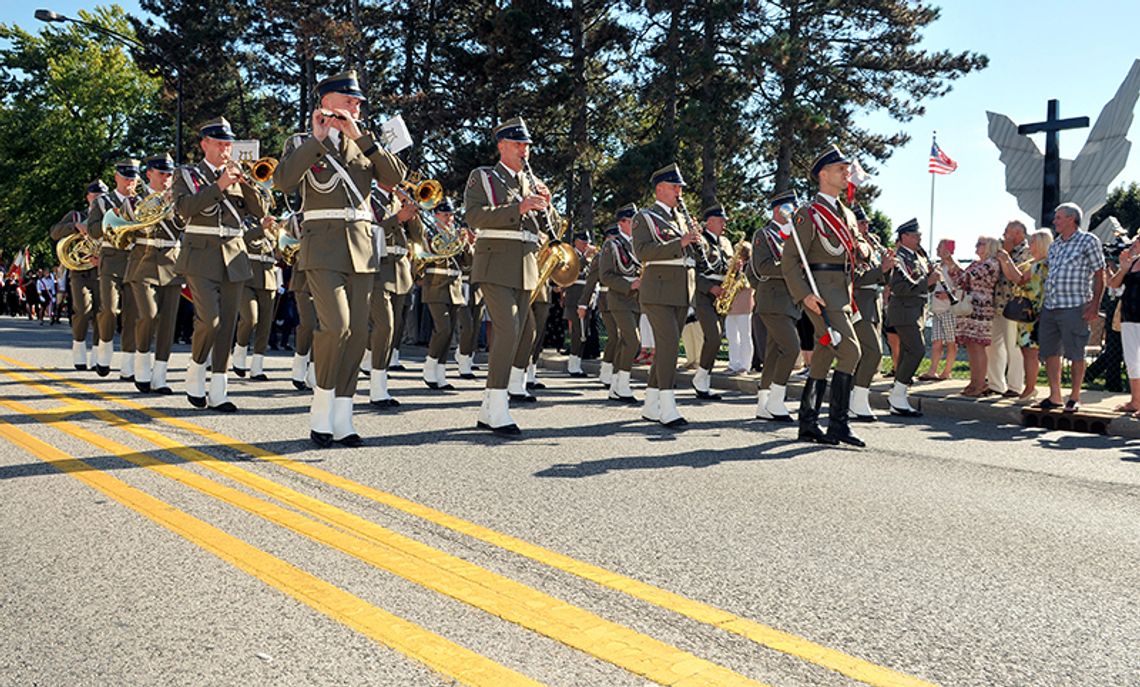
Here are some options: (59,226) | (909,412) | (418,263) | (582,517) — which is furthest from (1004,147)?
(582,517)

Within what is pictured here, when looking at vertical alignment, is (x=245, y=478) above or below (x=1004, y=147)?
below

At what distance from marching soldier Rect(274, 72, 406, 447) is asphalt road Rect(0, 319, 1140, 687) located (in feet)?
1.41

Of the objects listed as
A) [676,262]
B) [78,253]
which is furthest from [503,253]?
[78,253]

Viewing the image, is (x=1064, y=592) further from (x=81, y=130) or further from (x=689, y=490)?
(x=81, y=130)

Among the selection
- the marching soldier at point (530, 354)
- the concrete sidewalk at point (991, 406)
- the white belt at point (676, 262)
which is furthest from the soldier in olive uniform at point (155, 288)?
the concrete sidewalk at point (991, 406)

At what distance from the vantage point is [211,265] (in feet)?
29.0

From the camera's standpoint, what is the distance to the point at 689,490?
19.0 ft

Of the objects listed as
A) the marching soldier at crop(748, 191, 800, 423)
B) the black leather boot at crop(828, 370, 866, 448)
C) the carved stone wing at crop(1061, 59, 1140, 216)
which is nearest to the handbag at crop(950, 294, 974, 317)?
the marching soldier at crop(748, 191, 800, 423)

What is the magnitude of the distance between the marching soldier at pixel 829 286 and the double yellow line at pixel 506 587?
4.04m

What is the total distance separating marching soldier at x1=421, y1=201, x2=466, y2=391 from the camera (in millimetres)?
11984

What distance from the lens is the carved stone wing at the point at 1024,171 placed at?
1848 centimetres

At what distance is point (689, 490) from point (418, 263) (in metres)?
7.53

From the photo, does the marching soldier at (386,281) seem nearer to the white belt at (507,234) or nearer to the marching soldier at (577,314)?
the white belt at (507,234)

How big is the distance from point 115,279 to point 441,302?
143 inches
